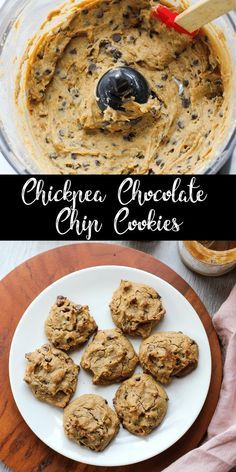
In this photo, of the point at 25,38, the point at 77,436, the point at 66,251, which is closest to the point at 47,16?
the point at 25,38

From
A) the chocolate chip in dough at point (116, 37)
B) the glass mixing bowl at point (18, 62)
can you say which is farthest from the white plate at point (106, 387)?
the chocolate chip in dough at point (116, 37)

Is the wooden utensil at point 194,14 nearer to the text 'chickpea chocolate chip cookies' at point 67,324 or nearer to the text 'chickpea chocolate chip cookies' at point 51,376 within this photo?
the text 'chickpea chocolate chip cookies' at point 67,324

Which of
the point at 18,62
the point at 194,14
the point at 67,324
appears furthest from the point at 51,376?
the point at 194,14

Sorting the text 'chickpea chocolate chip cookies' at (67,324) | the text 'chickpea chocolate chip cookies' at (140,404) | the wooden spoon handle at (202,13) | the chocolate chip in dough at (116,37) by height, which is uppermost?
the wooden spoon handle at (202,13)

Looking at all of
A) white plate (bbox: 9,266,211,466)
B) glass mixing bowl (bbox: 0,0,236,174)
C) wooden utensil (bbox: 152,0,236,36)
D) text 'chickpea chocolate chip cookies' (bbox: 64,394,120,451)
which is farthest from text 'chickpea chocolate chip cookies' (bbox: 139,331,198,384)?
wooden utensil (bbox: 152,0,236,36)

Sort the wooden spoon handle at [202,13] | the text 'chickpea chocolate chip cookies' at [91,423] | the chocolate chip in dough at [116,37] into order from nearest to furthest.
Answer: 1. the wooden spoon handle at [202,13]
2. the text 'chickpea chocolate chip cookies' at [91,423]
3. the chocolate chip in dough at [116,37]

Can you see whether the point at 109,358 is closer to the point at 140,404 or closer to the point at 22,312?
the point at 140,404

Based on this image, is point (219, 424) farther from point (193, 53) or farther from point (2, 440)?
point (193, 53)

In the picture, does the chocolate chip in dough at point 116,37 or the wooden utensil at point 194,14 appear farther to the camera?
the chocolate chip in dough at point 116,37
